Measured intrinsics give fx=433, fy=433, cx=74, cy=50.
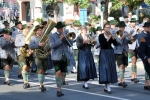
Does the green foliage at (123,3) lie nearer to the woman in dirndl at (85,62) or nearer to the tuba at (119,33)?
the tuba at (119,33)

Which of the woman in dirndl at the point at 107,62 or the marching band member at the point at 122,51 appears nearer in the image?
the woman in dirndl at the point at 107,62

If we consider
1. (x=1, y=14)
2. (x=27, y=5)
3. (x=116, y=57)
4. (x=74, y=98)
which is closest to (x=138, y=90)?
(x=116, y=57)

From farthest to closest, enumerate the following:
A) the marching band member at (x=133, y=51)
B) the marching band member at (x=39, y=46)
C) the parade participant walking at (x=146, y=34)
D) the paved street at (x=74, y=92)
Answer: the marching band member at (x=133, y=51)
the marching band member at (x=39, y=46)
the paved street at (x=74, y=92)
the parade participant walking at (x=146, y=34)

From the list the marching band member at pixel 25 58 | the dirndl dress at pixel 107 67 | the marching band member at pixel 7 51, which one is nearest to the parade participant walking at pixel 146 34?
the dirndl dress at pixel 107 67

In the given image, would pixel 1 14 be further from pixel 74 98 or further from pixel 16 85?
pixel 74 98

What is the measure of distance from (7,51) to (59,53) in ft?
8.39

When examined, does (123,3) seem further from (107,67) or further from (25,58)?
(107,67)

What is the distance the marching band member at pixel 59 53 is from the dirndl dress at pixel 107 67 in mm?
957

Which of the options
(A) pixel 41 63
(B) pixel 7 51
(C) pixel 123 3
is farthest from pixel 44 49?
(C) pixel 123 3

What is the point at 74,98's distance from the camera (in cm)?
1054

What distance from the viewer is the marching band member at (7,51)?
41.1 ft

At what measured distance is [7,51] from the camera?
12.7 meters

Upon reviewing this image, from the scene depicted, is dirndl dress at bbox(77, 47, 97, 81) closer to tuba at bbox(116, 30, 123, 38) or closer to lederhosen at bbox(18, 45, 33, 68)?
tuba at bbox(116, 30, 123, 38)

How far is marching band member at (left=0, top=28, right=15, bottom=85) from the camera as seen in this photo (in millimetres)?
12523
